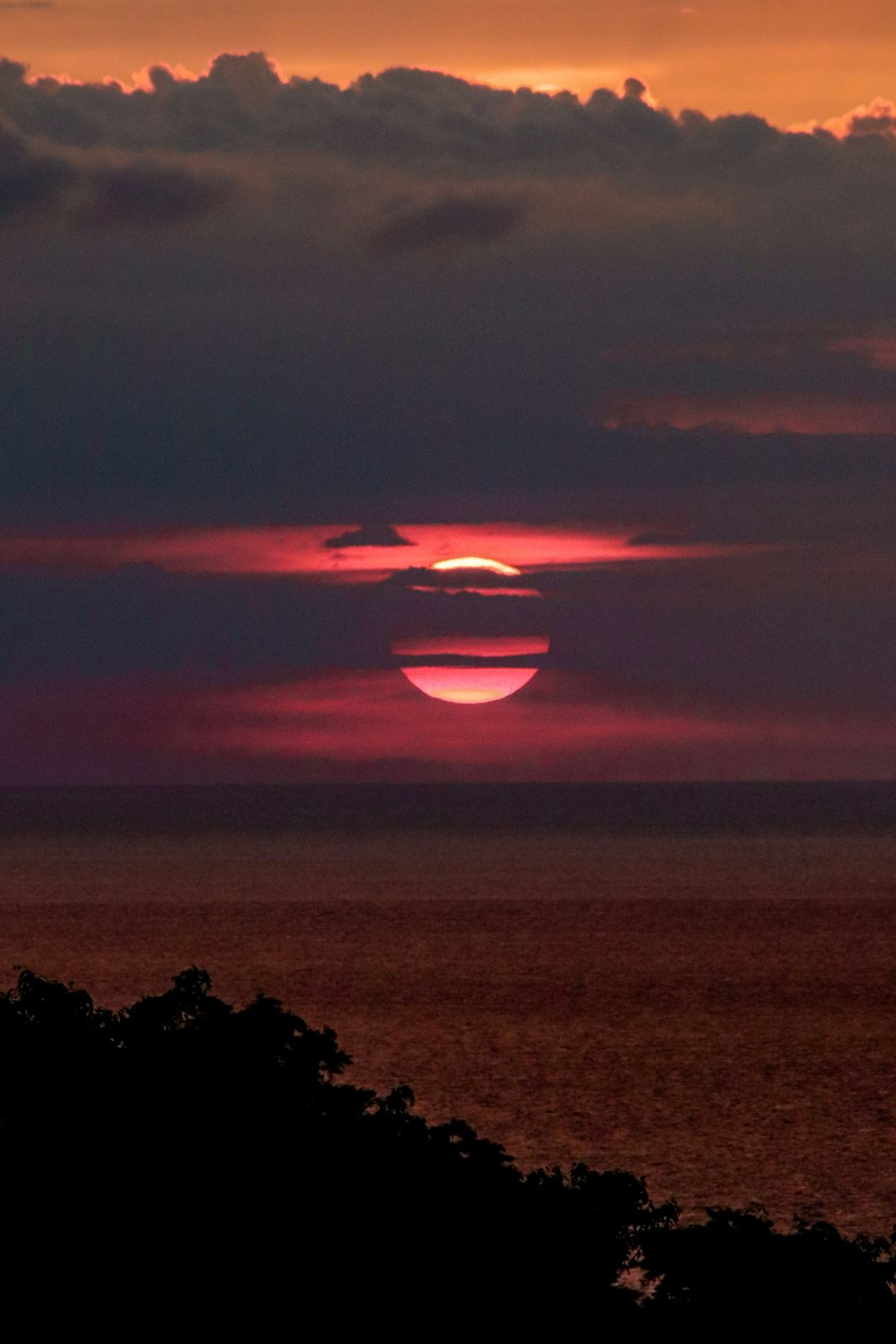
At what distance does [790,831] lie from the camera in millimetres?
158750

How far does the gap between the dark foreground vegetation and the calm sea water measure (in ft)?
48.0

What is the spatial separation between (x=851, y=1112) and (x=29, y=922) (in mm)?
41553

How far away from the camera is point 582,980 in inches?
1809

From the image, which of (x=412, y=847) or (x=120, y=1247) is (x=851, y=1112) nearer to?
(x=120, y=1247)

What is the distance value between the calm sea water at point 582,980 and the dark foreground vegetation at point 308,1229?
576 inches

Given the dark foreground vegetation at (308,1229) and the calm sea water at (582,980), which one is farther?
the calm sea water at (582,980)

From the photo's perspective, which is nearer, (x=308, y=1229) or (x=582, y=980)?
(x=308, y=1229)

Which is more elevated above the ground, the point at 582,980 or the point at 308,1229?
the point at 308,1229

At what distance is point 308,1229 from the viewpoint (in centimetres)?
662

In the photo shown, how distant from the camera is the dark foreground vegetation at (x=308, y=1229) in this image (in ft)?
21.1

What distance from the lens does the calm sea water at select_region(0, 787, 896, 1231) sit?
25.5 m

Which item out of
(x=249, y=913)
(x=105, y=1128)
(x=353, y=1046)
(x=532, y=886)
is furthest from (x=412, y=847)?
(x=105, y=1128)

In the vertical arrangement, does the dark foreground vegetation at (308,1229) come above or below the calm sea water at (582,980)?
above

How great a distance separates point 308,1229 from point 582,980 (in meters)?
40.0
